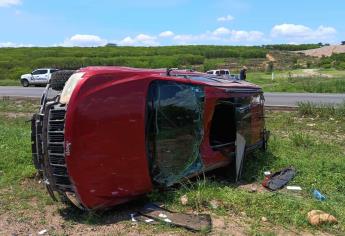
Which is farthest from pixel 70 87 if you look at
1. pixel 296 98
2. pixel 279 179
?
pixel 296 98

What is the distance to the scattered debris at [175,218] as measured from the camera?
5.64m

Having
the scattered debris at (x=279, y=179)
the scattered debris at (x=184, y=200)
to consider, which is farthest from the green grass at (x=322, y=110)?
the scattered debris at (x=184, y=200)

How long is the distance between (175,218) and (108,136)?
1.19 meters

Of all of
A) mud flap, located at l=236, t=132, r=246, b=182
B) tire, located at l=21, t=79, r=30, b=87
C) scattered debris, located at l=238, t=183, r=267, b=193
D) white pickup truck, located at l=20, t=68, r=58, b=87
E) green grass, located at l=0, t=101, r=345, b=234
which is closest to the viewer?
green grass, located at l=0, t=101, r=345, b=234

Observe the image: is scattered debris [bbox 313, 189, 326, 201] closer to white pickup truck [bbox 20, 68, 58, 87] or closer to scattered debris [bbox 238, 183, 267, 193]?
scattered debris [bbox 238, 183, 267, 193]

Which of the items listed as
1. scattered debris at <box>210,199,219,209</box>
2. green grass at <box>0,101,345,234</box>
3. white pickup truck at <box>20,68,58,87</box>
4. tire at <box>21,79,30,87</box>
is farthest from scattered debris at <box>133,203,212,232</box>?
tire at <box>21,79,30,87</box>

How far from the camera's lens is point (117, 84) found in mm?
5863

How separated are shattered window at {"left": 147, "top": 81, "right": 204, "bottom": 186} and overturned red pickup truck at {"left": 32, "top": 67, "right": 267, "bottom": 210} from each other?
1 cm

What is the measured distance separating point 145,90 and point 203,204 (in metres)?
1.55

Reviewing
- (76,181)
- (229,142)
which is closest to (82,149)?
(76,181)

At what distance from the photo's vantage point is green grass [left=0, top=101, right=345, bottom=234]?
20.0 ft

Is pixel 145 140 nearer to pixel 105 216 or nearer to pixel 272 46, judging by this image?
pixel 105 216

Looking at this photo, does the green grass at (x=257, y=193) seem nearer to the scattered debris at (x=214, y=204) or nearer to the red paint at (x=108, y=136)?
the scattered debris at (x=214, y=204)

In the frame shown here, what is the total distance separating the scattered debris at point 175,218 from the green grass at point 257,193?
22cm
